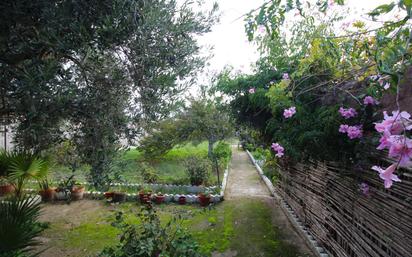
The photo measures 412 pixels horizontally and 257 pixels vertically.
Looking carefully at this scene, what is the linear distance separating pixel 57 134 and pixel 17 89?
53 cm

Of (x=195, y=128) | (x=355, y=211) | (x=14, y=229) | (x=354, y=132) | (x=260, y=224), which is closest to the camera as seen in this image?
(x=354, y=132)

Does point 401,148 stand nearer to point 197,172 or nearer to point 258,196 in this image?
point 258,196

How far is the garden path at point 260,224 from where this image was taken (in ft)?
13.3

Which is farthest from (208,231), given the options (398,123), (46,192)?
(46,192)

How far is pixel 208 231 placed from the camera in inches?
191

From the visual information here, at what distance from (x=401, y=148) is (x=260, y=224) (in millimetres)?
4758

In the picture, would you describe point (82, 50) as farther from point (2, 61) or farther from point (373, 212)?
point (373, 212)

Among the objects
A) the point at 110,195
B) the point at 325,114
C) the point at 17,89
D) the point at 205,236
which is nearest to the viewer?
the point at 17,89

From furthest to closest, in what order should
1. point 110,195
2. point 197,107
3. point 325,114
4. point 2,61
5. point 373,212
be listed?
point 197,107 < point 110,195 < point 325,114 < point 373,212 < point 2,61

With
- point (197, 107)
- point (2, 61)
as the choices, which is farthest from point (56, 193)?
point (2, 61)

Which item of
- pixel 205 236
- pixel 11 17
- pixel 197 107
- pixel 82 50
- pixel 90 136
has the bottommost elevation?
pixel 205 236

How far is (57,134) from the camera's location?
7.55 feet

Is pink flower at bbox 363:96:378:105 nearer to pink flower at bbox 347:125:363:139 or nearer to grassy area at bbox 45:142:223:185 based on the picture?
pink flower at bbox 347:125:363:139

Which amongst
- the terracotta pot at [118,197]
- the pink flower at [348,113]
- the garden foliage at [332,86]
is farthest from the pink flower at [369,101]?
the terracotta pot at [118,197]
